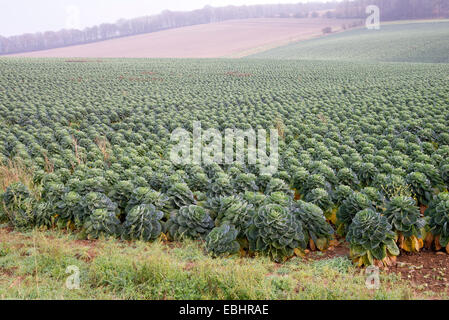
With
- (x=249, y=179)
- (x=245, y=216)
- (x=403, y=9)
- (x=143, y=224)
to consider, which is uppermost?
(x=403, y=9)

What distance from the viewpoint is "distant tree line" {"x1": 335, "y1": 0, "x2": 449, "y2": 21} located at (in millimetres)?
80562

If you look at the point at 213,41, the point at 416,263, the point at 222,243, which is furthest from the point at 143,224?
the point at 213,41

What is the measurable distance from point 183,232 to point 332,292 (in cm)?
262

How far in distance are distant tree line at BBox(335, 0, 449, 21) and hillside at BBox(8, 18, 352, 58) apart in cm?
803

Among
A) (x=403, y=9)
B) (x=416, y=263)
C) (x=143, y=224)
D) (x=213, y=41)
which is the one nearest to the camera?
(x=416, y=263)

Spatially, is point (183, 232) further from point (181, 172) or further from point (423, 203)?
point (423, 203)

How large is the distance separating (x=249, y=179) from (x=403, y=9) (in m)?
99.4

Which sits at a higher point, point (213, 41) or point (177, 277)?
point (213, 41)

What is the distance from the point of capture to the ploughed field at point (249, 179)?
5301 millimetres

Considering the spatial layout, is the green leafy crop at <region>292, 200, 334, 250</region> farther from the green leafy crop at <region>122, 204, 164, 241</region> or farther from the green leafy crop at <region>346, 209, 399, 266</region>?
the green leafy crop at <region>122, 204, 164, 241</region>

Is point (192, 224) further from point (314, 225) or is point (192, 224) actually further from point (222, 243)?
point (314, 225)

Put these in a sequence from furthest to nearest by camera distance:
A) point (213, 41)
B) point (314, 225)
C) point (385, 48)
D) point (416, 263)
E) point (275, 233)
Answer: point (213, 41) → point (385, 48) → point (314, 225) → point (275, 233) → point (416, 263)

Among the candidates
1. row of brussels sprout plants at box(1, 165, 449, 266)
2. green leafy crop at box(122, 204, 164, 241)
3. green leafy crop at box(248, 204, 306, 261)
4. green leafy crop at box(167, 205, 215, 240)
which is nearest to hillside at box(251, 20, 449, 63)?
row of brussels sprout plants at box(1, 165, 449, 266)

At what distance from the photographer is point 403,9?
87125mm
